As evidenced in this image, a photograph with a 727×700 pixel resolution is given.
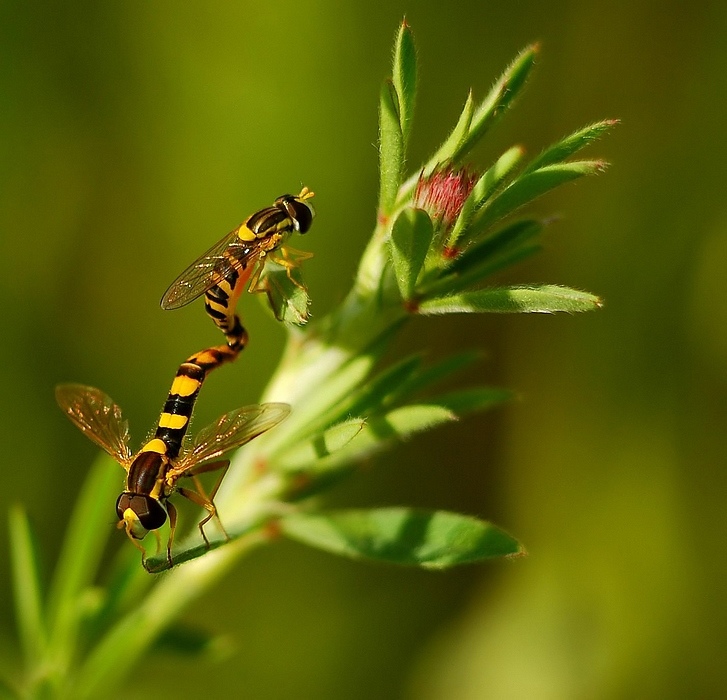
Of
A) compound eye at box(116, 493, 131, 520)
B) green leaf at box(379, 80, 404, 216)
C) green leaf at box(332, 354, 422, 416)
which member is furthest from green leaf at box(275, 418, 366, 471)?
green leaf at box(379, 80, 404, 216)

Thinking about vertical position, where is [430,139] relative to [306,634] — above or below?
above

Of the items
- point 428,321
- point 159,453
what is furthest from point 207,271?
point 428,321

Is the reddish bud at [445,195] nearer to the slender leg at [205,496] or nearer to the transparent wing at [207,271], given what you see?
the slender leg at [205,496]

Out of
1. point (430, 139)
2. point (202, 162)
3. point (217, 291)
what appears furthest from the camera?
point (430, 139)

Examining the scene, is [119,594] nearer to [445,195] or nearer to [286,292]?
[286,292]

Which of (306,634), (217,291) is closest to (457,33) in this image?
(217,291)

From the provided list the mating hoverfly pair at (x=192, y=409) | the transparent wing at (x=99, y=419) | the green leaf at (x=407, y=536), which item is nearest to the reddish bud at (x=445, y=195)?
the mating hoverfly pair at (x=192, y=409)

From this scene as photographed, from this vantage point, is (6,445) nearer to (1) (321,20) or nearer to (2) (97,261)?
(2) (97,261)
